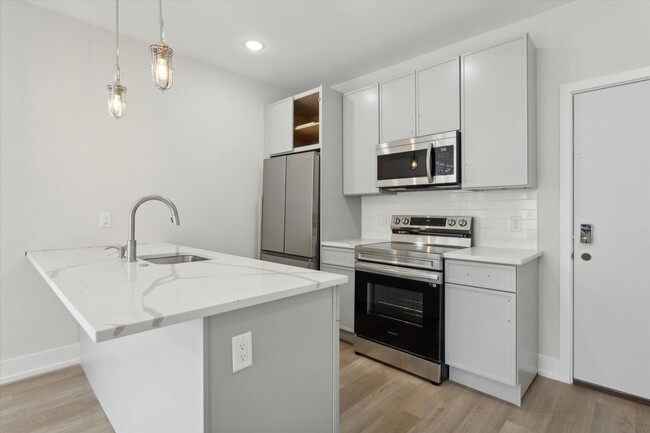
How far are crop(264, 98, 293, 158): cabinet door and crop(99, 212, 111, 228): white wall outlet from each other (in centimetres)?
175

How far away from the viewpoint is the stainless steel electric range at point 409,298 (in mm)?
2439

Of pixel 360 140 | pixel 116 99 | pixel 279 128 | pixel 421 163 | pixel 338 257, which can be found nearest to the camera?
pixel 116 99

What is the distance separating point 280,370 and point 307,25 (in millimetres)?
2575

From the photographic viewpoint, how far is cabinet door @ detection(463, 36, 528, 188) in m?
2.39

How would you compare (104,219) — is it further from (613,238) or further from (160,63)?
(613,238)

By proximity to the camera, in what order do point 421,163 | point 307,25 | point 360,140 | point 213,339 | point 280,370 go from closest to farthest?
1. point 213,339
2. point 280,370
3. point 307,25
4. point 421,163
5. point 360,140

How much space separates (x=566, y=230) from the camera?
2428 millimetres

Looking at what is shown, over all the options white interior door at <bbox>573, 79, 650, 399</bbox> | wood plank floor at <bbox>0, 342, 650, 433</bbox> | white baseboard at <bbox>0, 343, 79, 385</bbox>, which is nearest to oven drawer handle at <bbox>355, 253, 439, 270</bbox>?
wood plank floor at <bbox>0, 342, 650, 433</bbox>

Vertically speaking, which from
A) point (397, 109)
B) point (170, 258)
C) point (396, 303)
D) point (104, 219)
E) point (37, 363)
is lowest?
point (37, 363)

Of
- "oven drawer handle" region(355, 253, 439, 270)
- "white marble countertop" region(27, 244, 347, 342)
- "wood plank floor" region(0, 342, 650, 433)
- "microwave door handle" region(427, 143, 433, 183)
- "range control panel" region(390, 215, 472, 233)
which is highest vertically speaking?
"microwave door handle" region(427, 143, 433, 183)

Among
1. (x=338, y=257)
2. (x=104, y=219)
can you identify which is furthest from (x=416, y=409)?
(x=104, y=219)

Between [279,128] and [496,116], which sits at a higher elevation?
[279,128]

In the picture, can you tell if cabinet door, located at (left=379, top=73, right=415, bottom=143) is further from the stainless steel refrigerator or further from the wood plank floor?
the wood plank floor

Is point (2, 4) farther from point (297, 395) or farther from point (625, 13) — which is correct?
point (625, 13)
